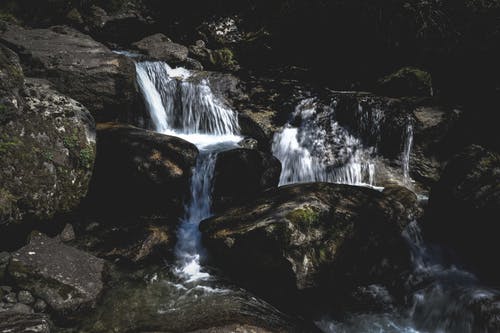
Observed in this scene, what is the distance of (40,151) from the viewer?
5750 millimetres

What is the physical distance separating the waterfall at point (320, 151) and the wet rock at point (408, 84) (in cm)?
255

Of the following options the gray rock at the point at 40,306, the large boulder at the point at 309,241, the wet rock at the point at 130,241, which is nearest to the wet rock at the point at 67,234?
the wet rock at the point at 130,241

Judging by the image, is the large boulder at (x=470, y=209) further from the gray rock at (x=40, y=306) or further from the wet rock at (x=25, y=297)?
the wet rock at (x=25, y=297)

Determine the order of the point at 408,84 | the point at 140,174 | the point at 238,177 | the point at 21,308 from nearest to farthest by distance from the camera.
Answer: the point at 21,308 → the point at 140,174 → the point at 238,177 → the point at 408,84

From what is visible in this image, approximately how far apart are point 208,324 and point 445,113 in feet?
27.3

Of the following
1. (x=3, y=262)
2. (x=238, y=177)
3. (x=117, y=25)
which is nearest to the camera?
(x=3, y=262)

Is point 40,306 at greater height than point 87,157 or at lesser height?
lesser

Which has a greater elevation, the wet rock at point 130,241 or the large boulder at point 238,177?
the large boulder at point 238,177

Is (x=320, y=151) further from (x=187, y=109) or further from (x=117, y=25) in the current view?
(x=117, y=25)

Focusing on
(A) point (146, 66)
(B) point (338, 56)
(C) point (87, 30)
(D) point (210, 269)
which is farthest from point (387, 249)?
(C) point (87, 30)

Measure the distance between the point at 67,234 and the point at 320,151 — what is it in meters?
6.04

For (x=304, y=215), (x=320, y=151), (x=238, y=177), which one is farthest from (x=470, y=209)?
(x=238, y=177)

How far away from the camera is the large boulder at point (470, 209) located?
6105 mm

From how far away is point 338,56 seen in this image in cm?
1385
